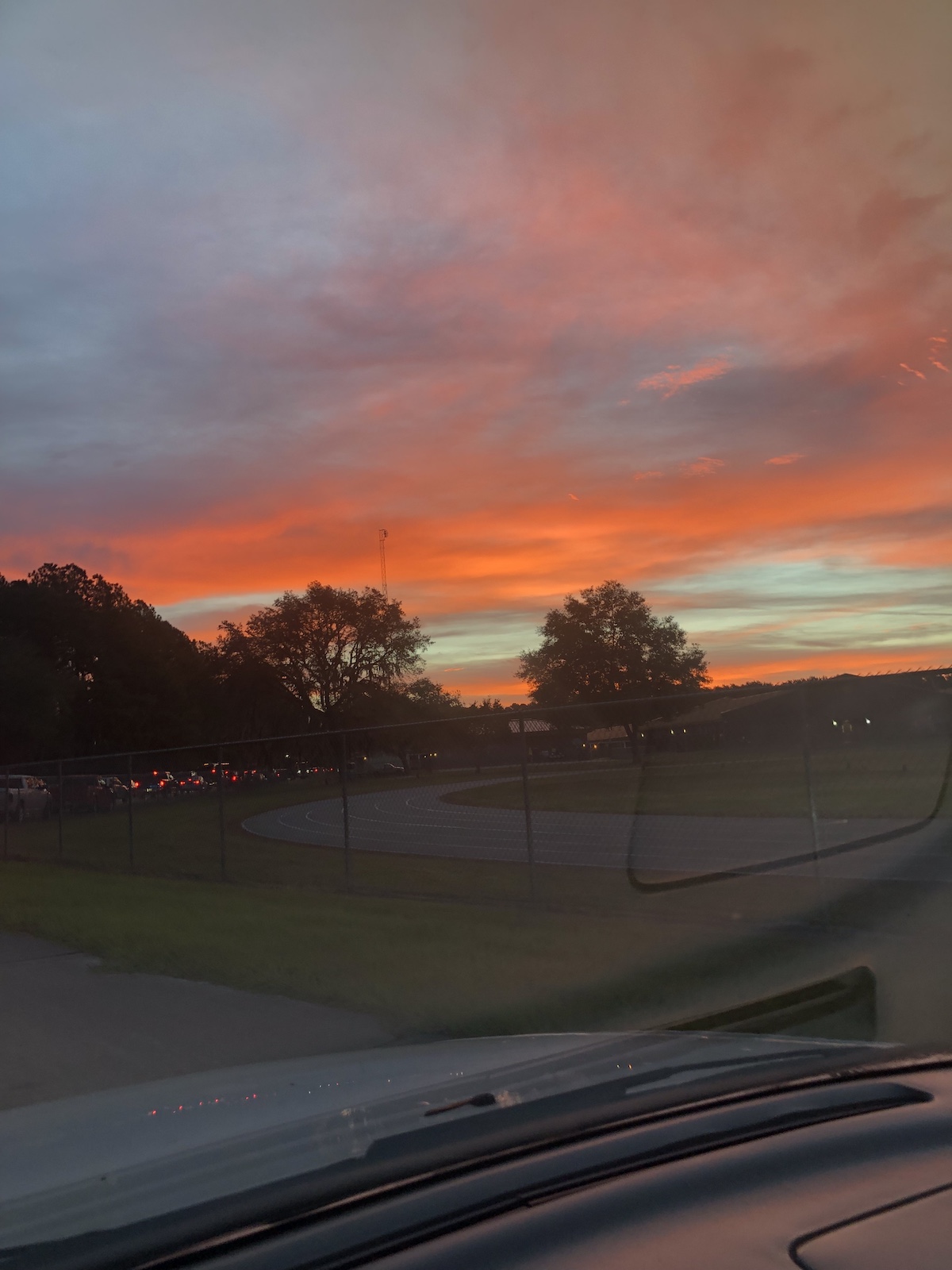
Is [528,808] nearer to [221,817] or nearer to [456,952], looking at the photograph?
[456,952]

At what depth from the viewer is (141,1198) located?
6.74 ft

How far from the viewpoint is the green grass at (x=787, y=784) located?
1123cm

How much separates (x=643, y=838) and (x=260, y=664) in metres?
63.0

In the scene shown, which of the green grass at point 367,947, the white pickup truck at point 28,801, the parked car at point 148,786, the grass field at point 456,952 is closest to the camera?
the grass field at point 456,952

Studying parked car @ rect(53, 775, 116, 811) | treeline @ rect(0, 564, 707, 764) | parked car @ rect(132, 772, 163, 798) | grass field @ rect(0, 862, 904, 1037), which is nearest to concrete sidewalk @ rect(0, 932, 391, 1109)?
grass field @ rect(0, 862, 904, 1037)

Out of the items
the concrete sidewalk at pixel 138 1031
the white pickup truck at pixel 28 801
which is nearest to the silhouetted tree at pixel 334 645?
the white pickup truck at pixel 28 801

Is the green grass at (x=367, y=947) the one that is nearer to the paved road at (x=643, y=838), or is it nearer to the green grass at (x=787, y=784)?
the paved road at (x=643, y=838)

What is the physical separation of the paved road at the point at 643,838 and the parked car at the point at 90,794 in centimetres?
1059

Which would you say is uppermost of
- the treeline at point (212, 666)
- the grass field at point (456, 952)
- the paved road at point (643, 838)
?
the treeline at point (212, 666)

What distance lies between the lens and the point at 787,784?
11414 millimetres

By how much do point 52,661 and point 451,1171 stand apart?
68.4 m

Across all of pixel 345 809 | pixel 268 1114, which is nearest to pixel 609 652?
pixel 345 809

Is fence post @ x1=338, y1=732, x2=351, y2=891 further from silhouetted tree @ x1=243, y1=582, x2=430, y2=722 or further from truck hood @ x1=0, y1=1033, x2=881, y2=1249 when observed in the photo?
silhouetted tree @ x1=243, y1=582, x2=430, y2=722

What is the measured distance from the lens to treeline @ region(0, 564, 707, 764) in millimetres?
60156
